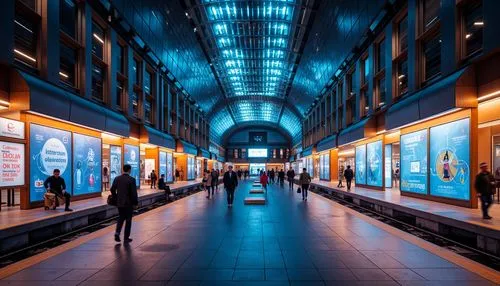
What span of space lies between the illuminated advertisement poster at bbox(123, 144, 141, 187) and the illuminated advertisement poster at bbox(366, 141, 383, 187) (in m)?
14.7

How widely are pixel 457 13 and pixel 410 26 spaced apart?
146 inches

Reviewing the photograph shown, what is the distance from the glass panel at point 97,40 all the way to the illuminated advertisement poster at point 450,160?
15578 mm

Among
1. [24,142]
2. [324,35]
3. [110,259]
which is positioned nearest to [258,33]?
[324,35]

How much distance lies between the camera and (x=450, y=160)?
41.0 ft

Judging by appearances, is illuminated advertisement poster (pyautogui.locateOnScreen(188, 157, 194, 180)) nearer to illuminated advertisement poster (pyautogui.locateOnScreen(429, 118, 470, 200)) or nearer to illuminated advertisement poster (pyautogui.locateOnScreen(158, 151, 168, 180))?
illuminated advertisement poster (pyautogui.locateOnScreen(158, 151, 168, 180))

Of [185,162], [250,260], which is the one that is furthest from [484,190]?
[185,162]

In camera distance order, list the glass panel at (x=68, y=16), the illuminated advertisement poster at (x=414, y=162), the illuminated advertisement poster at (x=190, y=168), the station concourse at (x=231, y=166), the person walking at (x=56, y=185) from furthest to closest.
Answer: the illuminated advertisement poster at (x=190, y=168) → the illuminated advertisement poster at (x=414, y=162) → the glass panel at (x=68, y=16) → the person walking at (x=56, y=185) → the station concourse at (x=231, y=166)

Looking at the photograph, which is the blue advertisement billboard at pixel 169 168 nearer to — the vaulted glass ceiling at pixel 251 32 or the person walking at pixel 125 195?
the vaulted glass ceiling at pixel 251 32

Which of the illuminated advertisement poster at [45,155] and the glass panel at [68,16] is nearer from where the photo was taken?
the illuminated advertisement poster at [45,155]

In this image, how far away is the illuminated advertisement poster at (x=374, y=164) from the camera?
2045 cm

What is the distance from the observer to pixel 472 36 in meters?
11.5

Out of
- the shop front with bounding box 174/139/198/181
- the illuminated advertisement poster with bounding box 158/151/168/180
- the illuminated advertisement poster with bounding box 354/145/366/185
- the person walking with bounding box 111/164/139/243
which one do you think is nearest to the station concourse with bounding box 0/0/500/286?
the person walking with bounding box 111/164/139/243

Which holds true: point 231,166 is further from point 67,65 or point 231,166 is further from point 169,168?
point 169,168

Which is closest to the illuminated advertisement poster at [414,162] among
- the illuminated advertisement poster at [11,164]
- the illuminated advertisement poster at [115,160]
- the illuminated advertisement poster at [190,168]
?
the illuminated advertisement poster at [11,164]
